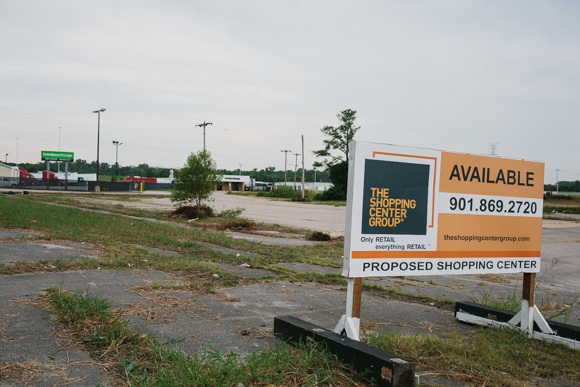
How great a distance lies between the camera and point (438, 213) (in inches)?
187

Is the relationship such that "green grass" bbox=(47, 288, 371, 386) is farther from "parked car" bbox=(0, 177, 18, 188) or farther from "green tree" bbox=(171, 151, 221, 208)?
"parked car" bbox=(0, 177, 18, 188)

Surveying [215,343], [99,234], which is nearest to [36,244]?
[99,234]

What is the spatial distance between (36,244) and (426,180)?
828cm

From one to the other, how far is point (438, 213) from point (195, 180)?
816 inches

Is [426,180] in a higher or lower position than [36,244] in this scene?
higher

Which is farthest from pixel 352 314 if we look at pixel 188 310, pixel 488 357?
pixel 188 310

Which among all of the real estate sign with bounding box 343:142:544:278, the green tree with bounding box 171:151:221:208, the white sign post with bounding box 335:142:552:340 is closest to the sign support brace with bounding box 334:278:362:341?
the white sign post with bounding box 335:142:552:340

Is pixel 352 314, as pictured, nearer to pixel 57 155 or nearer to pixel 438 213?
pixel 438 213

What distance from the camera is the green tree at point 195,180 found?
24609 millimetres

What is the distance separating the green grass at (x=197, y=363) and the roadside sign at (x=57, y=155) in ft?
353

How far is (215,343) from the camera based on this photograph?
14.1 feet

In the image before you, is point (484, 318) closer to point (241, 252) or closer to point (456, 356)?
point (456, 356)

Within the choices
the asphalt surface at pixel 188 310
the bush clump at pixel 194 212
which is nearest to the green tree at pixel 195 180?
the bush clump at pixel 194 212

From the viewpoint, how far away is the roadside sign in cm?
10269
